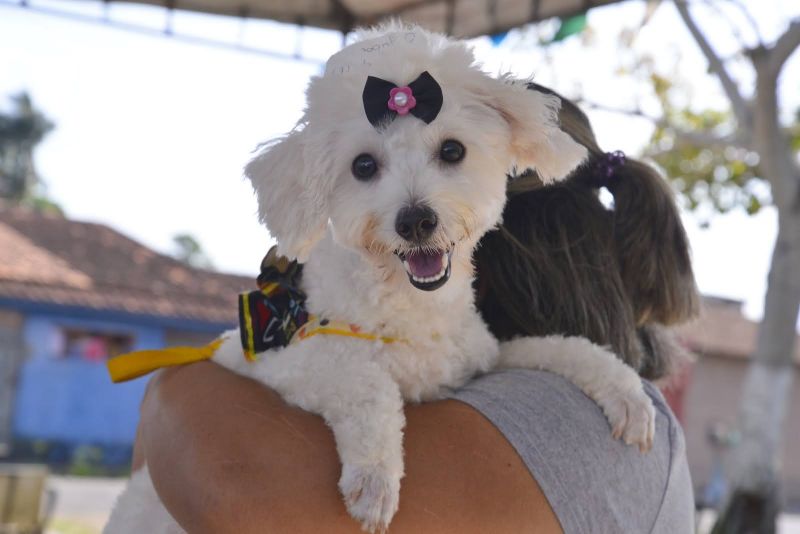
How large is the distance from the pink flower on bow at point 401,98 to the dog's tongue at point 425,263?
0.98 ft

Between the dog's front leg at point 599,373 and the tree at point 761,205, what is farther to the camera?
the tree at point 761,205

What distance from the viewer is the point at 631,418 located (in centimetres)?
166

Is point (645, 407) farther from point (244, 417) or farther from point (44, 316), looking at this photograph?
point (44, 316)

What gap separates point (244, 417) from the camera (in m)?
1.51

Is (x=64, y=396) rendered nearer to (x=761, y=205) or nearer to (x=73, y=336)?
(x=73, y=336)

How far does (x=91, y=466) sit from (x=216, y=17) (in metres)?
14.0

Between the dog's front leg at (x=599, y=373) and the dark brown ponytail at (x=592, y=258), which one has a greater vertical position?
the dark brown ponytail at (x=592, y=258)

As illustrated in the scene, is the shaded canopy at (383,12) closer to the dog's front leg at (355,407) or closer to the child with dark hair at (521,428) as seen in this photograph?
the child with dark hair at (521,428)

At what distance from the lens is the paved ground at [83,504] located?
32.9 feet

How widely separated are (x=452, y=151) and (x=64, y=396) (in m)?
16.8

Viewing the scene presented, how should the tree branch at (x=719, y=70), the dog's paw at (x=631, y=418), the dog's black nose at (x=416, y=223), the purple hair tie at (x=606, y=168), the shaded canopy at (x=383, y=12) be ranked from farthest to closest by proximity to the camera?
1. the tree branch at (x=719, y=70)
2. the shaded canopy at (x=383, y=12)
3. the purple hair tie at (x=606, y=168)
4. the dog's black nose at (x=416, y=223)
5. the dog's paw at (x=631, y=418)

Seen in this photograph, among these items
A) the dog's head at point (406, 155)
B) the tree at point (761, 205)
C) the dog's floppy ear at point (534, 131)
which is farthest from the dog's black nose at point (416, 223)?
the tree at point (761, 205)

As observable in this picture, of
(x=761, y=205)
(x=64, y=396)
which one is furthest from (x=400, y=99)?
(x=64, y=396)

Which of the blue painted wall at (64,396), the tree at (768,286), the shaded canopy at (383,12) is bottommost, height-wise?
the blue painted wall at (64,396)
